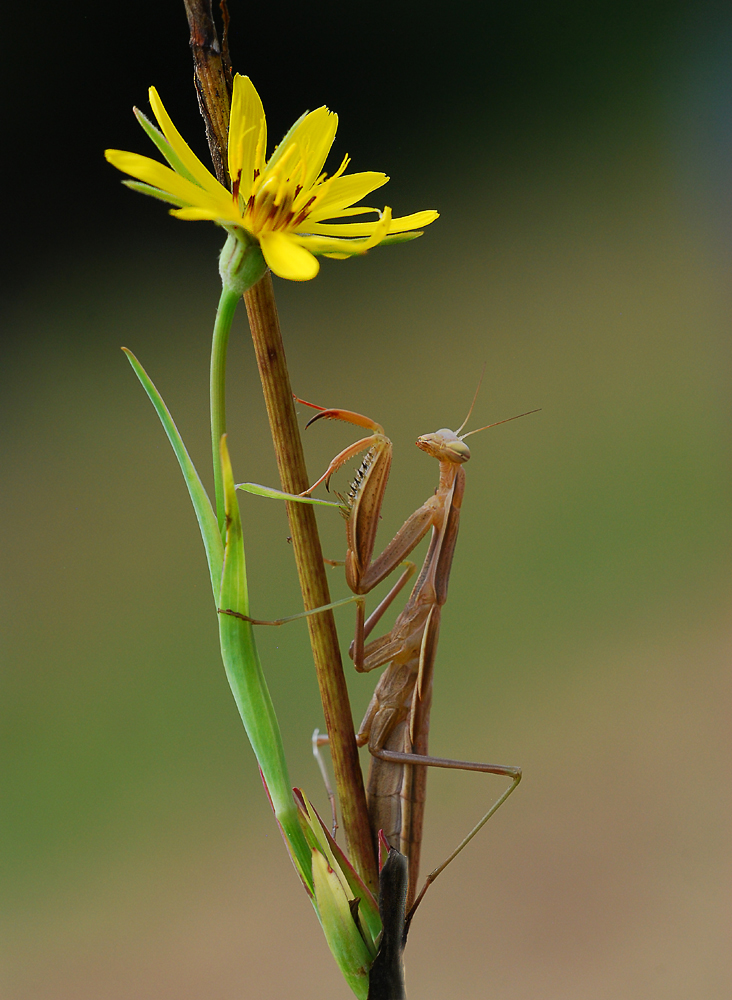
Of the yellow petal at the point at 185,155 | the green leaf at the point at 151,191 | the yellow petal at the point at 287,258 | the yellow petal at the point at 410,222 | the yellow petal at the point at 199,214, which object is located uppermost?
the yellow petal at the point at 185,155

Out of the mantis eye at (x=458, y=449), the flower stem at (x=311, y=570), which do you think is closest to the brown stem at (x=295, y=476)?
the flower stem at (x=311, y=570)

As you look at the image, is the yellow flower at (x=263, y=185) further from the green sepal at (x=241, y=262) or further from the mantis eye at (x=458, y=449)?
the mantis eye at (x=458, y=449)

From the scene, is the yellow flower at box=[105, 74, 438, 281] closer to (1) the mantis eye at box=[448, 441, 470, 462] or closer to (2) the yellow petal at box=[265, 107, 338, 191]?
(2) the yellow petal at box=[265, 107, 338, 191]

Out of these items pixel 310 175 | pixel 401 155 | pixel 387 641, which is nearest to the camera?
pixel 310 175

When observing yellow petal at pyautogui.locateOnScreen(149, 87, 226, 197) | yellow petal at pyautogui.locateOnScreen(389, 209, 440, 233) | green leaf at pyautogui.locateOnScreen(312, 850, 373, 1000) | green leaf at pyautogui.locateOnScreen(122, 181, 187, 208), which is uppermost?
yellow petal at pyautogui.locateOnScreen(149, 87, 226, 197)

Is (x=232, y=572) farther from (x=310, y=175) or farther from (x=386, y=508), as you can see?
(x=386, y=508)

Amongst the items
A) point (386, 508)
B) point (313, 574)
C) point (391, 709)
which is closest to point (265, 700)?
point (313, 574)

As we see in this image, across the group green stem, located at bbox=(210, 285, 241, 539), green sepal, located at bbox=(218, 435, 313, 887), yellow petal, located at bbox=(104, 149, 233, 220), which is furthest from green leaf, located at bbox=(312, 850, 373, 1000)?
yellow petal, located at bbox=(104, 149, 233, 220)
